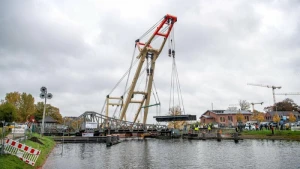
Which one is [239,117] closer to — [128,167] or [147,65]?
[147,65]

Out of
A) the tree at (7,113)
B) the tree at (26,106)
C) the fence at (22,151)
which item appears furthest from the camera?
the tree at (26,106)

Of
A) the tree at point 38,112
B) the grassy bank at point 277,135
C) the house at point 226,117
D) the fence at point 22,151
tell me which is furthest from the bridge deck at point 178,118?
the tree at point 38,112

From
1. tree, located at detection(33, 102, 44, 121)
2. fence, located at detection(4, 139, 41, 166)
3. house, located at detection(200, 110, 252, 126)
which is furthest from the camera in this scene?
house, located at detection(200, 110, 252, 126)

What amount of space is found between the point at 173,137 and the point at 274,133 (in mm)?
21818

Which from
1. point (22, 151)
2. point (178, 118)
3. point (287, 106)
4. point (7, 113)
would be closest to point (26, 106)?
point (7, 113)

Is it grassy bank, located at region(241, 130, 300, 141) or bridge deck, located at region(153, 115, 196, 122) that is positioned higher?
bridge deck, located at region(153, 115, 196, 122)

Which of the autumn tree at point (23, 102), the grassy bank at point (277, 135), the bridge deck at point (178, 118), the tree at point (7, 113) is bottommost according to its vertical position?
the grassy bank at point (277, 135)

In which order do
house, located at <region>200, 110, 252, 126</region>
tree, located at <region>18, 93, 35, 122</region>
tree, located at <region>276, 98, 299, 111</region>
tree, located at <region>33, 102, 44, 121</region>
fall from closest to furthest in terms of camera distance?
tree, located at <region>18, 93, 35, 122</region> → tree, located at <region>33, 102, 44, 121</region> → house, located at <region>200, 110, 252, 126</region> → tree, located at <region>276, 98, 299, 111</region>

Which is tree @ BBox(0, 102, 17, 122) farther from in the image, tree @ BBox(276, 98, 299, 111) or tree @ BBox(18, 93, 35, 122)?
tree @ BBox(276, 98, 299, 111)

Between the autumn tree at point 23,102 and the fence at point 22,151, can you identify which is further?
the autumn tree at point 23,102

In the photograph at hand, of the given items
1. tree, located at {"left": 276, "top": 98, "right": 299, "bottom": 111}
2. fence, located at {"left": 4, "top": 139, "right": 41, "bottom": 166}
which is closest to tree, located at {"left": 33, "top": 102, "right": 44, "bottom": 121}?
fence, located at {"left": 4, "top": 139, "right": 41, "bottom": 166}

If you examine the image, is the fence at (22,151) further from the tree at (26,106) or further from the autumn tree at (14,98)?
the autumn tree at (14,98)

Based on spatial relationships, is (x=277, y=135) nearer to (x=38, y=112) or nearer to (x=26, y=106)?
(x=26, y=106)

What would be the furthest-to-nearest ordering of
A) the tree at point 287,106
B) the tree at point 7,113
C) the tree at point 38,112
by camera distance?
the tree at point 287,106 < the tree at point 38,112 < the tree at point 7,113
